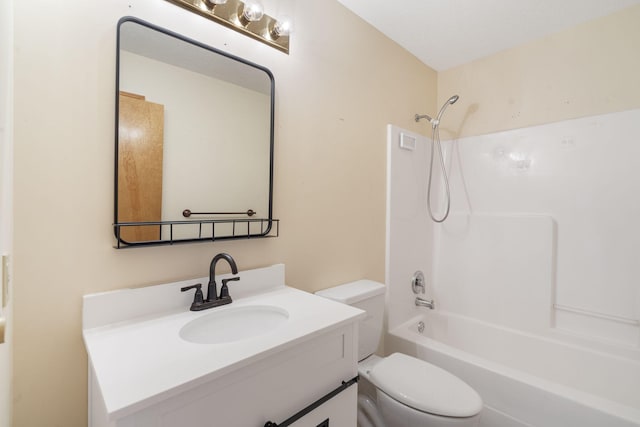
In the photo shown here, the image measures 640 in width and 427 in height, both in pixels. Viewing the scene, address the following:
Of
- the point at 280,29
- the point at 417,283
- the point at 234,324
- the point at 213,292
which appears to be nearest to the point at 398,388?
the point at 234,324

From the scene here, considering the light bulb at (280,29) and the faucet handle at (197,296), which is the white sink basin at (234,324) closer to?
the faucet handle at (197,296)

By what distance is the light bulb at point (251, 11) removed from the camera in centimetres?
119

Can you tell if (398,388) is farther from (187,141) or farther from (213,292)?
(187,141)

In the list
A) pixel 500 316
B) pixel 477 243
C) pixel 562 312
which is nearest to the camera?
pixel 562 312

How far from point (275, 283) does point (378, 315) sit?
0.67 meters

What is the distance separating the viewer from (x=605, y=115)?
67.8 inches

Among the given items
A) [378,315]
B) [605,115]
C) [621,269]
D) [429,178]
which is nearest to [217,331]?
[378,315]

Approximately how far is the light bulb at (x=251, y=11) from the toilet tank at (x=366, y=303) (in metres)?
1.28

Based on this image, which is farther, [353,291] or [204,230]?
[353,291]

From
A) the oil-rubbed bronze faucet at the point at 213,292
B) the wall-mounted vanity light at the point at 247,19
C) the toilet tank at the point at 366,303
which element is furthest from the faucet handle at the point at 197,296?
the wall-mounted vanity light at the point at 247,19

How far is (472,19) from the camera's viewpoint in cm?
174

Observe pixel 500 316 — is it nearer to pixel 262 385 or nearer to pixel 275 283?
pixel 275 283

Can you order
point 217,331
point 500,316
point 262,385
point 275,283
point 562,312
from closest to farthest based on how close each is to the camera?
point 262,385
point 217,331
point 275,283
point 562,312
point 500,316

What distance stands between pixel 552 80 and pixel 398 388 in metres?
2.11
